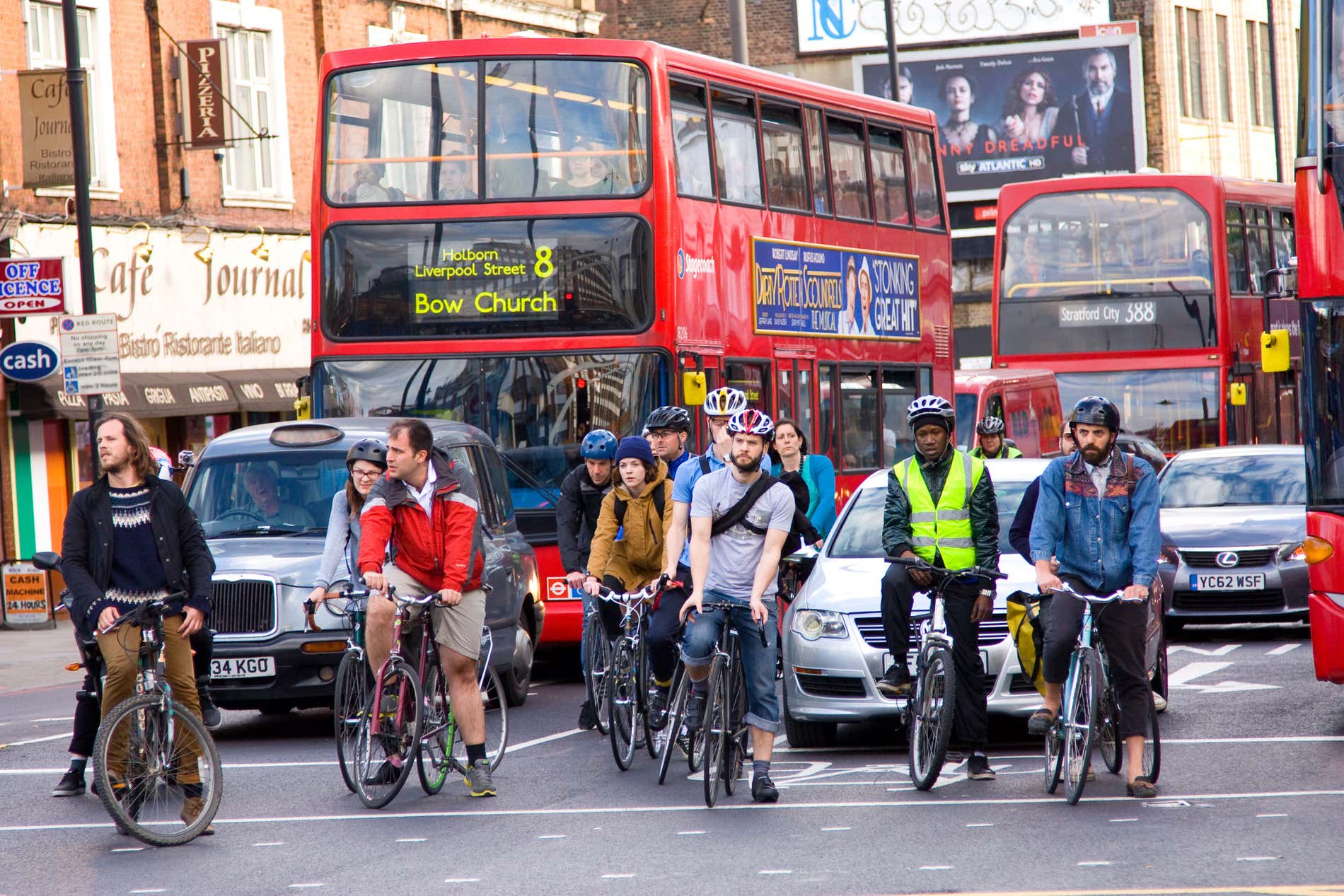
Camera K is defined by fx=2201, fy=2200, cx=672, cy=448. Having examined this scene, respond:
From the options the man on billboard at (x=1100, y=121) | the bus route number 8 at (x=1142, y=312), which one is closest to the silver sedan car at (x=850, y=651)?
the bus route number 8 at (x=1142, y=312)

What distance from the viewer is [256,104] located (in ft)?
92.6

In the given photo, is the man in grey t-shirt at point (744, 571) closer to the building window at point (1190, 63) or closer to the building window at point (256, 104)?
the building window at point (256, 104)

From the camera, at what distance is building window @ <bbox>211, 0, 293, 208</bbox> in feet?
91.1

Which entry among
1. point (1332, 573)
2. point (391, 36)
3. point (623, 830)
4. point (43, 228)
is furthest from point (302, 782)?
point (391, 36)

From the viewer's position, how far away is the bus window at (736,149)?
55.2 feet

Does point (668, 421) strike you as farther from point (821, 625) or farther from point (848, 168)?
point (848, 168)

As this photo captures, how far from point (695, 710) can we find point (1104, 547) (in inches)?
79.1

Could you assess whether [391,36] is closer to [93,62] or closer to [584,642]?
[93,62]

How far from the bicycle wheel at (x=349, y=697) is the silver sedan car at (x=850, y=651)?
244 cm

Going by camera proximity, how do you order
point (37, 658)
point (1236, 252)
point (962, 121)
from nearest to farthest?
point (37, 658), point (1236, 252), point (962, 121)

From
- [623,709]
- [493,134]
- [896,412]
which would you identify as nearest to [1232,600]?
[896,412]

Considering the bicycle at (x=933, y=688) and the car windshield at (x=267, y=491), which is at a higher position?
the car windshield at (x=267, y=491)

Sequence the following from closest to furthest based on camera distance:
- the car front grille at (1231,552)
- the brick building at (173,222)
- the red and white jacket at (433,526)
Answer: the red and white jacket at (433,526) → the car front grille at (1231,552) → the brick building at (173,222)

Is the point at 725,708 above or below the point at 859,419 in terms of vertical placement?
below
